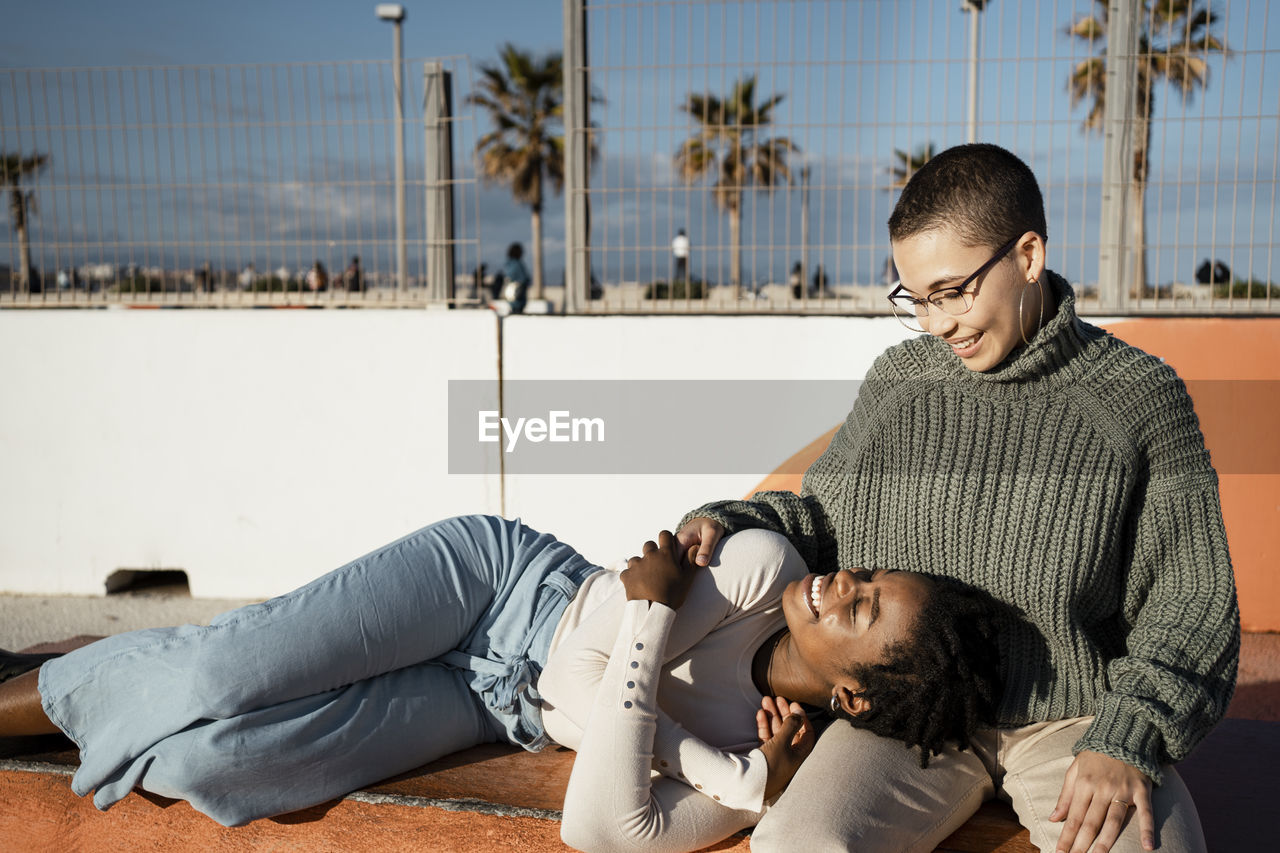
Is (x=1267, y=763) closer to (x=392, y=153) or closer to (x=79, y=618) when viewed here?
(x=392, y=153)

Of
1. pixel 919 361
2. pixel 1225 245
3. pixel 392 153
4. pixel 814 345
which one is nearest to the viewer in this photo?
pixel 919 361

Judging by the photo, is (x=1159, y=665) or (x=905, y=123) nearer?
(x=1159, y=665)

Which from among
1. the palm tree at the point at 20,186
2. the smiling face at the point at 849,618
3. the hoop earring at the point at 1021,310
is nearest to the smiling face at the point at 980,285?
the hoop earring at the point at 1021,310

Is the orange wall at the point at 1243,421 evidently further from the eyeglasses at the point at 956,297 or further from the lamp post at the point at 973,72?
the eyeglasses at the point at 956,297

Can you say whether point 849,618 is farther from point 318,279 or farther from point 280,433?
point 318,279

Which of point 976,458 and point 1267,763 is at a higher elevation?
point 976,458

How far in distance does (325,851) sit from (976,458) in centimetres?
176

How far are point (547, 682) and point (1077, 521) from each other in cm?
123

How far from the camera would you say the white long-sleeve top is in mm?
1896

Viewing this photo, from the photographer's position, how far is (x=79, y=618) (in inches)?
199

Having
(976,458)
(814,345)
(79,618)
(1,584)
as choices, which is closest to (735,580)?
(976,458)

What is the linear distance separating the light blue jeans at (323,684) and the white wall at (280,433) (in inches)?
101

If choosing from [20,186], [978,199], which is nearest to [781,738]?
[978,199]

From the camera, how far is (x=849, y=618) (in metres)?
2.04
